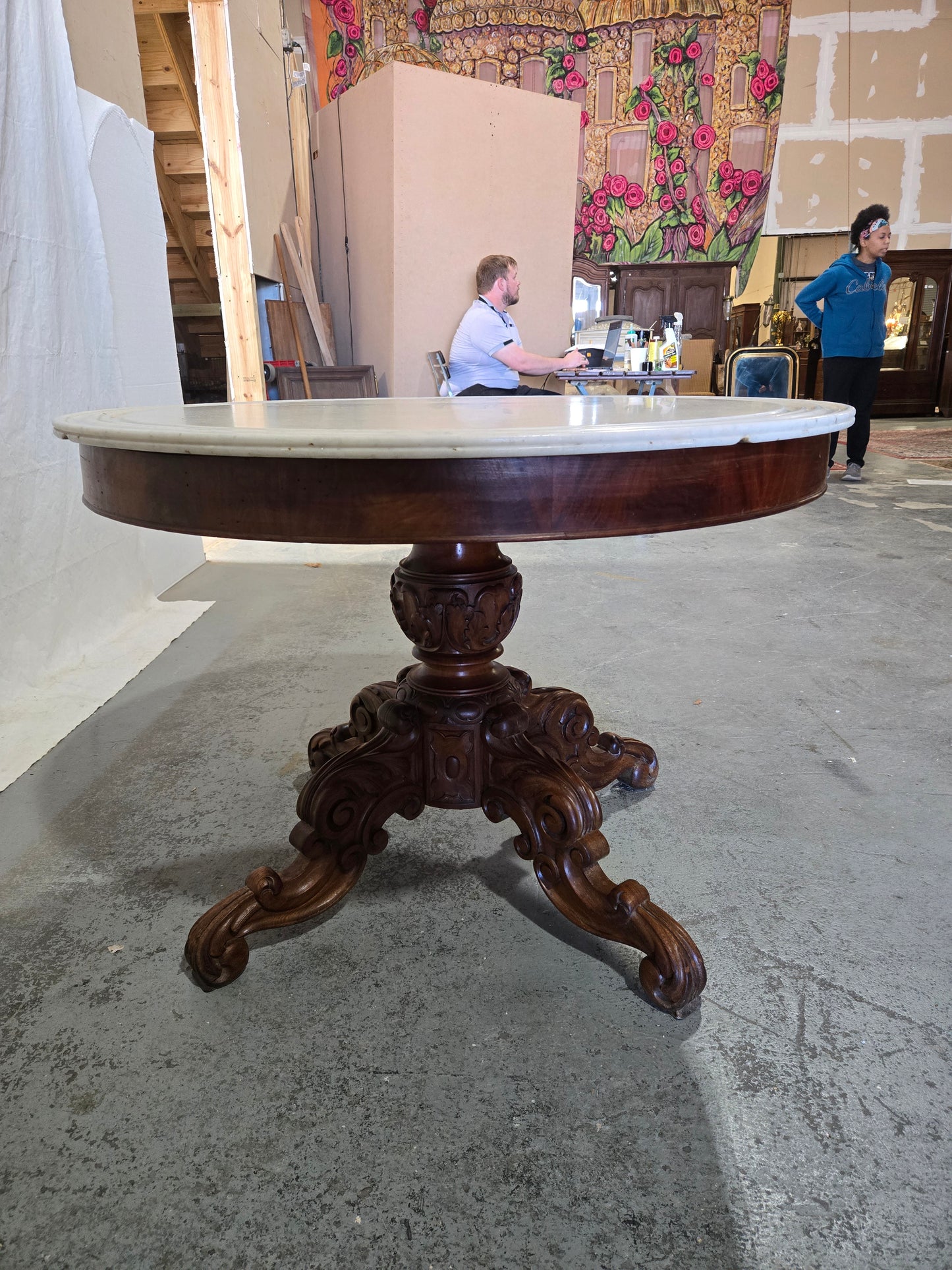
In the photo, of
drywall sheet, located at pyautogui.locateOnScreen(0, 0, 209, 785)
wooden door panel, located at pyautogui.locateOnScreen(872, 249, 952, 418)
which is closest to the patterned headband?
drywall sheet, located at pyautogui.locateOnScreen(0, 0, 209, 785)

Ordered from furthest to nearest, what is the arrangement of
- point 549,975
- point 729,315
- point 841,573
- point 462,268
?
point 729,315 < point 462,268 < point 841,573 < point 549,975

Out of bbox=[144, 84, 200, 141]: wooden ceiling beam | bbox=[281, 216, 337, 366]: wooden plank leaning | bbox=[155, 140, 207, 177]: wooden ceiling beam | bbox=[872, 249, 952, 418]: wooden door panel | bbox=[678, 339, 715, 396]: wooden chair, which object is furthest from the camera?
bbox=[872, 249, 952, 418]: wooden door panel

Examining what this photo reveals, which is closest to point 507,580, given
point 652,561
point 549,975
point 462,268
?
point 549,975

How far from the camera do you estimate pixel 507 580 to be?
1.17m

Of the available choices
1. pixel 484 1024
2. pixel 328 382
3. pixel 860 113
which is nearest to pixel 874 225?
pixel 328 382

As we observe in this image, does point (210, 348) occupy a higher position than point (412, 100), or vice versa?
point (412, 100)

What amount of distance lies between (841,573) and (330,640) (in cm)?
197

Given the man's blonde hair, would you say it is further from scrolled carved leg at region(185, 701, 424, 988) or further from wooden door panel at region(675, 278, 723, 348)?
wooden door panel at region(675, 278, 723, 348)

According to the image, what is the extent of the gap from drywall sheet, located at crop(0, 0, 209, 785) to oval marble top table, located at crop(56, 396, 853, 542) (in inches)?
45.9

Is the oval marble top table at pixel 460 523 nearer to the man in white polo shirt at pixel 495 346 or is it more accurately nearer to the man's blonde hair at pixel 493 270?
the man in white polo shirt at pixel 495 346

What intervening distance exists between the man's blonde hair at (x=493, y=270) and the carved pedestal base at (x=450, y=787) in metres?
3.53

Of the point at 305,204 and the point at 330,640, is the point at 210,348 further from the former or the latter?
the point at 330,640

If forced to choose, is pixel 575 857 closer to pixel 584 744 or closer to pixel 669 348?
pixel 584 744

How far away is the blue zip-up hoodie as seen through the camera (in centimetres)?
437
